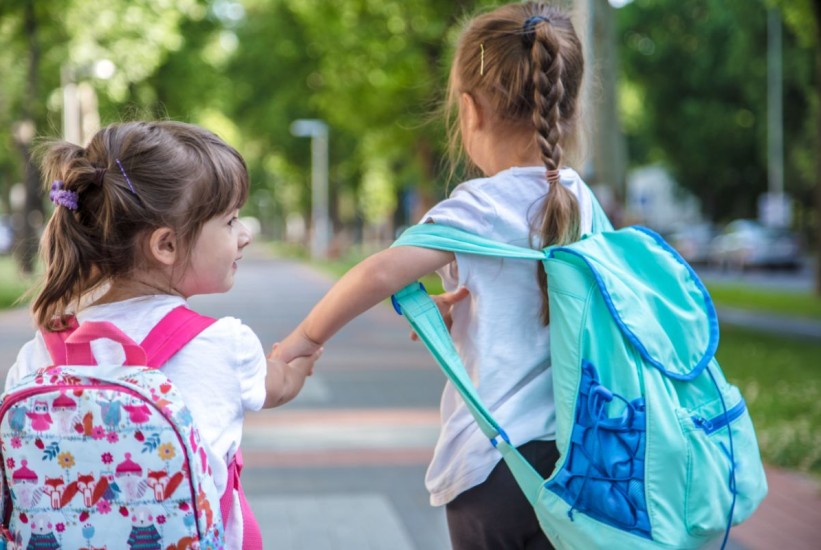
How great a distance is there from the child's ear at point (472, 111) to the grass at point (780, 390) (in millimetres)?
4532

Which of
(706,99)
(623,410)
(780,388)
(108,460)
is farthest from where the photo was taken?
(706,99)

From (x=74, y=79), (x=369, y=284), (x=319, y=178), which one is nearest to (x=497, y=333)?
(x=369, y=284)

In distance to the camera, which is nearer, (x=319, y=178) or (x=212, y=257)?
(x=212, y=257)

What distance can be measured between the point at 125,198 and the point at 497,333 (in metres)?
0.66

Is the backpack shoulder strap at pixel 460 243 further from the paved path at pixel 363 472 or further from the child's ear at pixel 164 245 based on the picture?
the paved path at pixel 363 472

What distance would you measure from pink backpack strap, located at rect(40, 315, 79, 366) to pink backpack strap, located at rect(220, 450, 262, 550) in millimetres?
307

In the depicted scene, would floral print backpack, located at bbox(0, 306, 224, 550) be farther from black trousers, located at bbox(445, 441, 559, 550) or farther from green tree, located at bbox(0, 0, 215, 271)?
green tree, located at bbox(0, 0, 215, 271)

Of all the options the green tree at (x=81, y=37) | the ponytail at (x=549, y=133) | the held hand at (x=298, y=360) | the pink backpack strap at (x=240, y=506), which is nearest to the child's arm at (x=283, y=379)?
the held hand at (x=298, y=360)

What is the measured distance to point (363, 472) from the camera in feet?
20.4

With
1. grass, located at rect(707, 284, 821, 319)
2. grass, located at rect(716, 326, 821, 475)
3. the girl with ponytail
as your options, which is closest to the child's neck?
the girl with ponytail

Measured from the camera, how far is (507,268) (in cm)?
206

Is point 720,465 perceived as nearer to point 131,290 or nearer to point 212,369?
point 212,369

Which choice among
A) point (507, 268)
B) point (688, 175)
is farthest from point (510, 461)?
point (688, 175)

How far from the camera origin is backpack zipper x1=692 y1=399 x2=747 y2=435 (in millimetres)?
1962
